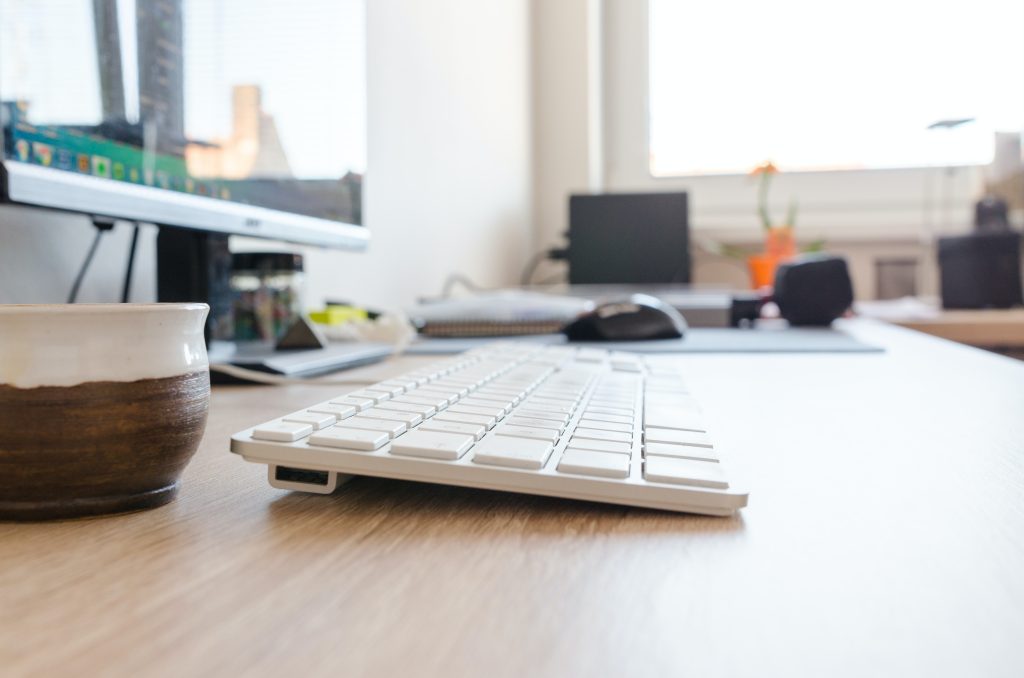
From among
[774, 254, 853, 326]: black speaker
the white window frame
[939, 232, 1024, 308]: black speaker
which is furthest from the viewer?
the white window frame

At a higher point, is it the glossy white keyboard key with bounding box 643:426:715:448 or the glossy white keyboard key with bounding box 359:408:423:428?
the glossy white keyboard key with bounding box 359:408:423:428

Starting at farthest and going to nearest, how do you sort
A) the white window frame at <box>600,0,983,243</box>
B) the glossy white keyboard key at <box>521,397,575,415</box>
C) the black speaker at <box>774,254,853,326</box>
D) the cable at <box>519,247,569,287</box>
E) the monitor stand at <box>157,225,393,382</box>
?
the white window frame at <box>600,0,983,243</box> < the cable at <box>519,247,569,287</box> < the black speaker at <box>774,254,853,326</box> < the monitor stand at <box>157,225,393,382</box> < the glossy white keyboard key at <box>521,397,575,415</box>

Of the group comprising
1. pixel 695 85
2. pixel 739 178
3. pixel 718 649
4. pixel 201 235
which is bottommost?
pixel 718 649

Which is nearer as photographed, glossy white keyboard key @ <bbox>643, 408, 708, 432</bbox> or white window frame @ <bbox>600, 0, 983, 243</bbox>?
glossy white keyboard key @ <bbox>643, 408, 708, 432</bbox>

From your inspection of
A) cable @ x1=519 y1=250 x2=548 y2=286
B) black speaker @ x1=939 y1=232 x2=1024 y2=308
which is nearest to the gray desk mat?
black speaker @ x1=939 y1=232 x2=1024 y2=308

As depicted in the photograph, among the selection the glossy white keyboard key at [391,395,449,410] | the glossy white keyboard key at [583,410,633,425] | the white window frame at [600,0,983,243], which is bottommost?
the glossy white keyboard key at [583,410,633,425]

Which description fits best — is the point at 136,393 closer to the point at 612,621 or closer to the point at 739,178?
the point at 612,621

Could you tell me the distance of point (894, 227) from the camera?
2385 mm

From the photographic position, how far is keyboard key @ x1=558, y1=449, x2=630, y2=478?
0.29m

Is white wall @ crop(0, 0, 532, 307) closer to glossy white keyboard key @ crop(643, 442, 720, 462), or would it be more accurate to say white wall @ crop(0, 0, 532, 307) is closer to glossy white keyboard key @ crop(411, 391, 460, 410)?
glossy white keyboard key @ crop(411, 391, 460, 410)

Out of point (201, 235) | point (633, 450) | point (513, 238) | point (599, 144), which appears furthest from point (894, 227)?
point (633, 450)

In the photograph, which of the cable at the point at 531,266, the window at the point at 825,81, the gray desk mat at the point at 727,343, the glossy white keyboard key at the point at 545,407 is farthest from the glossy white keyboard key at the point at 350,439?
the window at the point at 825,81

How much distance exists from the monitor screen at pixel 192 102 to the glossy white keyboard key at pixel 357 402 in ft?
0.71

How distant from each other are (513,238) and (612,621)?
6.96 feet
